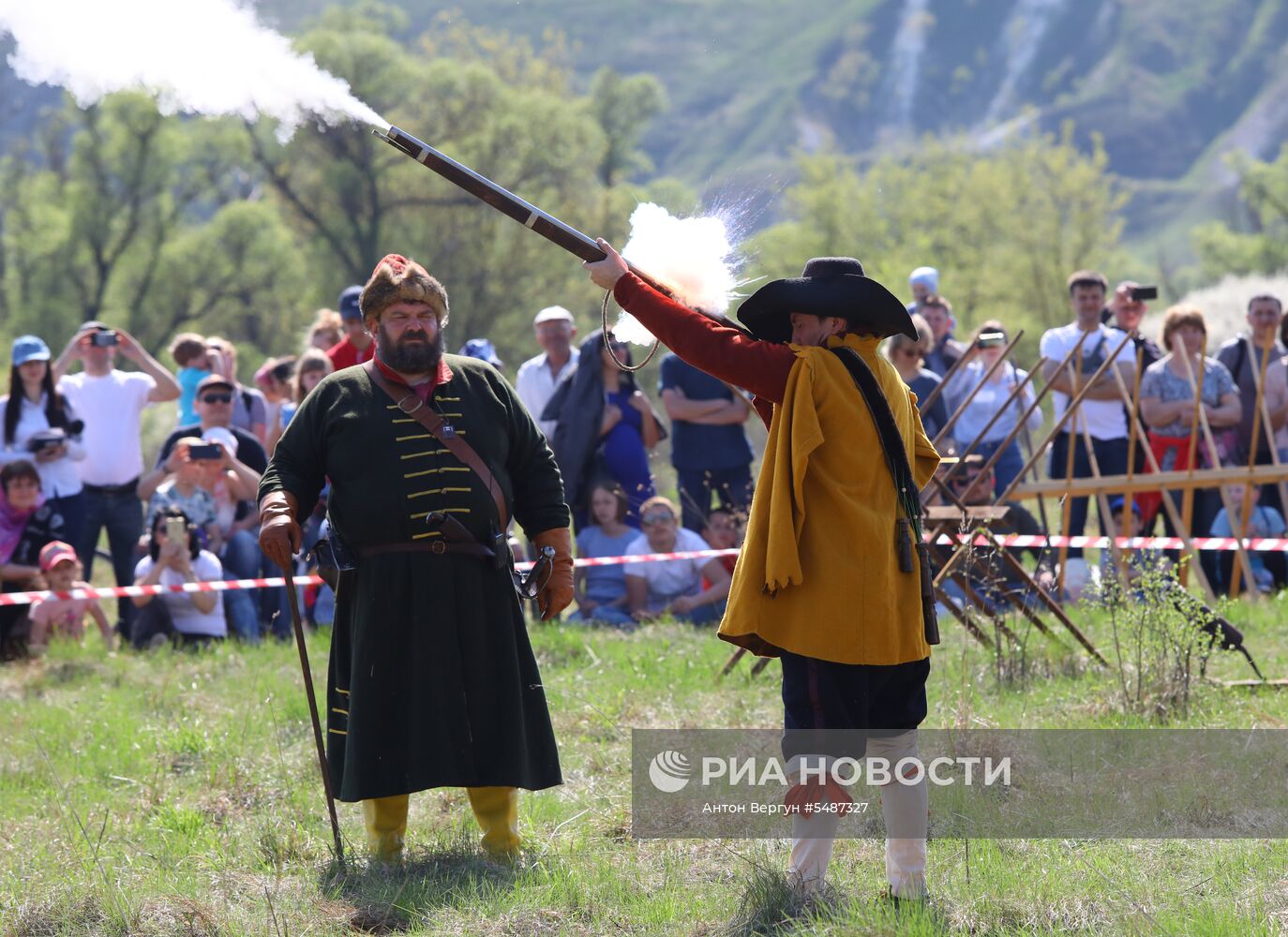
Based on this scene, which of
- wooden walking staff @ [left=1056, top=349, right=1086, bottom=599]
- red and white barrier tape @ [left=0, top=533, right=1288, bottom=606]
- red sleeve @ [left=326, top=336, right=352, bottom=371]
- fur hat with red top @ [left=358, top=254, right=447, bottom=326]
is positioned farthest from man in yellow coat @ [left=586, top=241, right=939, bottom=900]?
red sleeve @ [left=326, top=336, right=352, bottom=371]

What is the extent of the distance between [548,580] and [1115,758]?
2252 millimetres

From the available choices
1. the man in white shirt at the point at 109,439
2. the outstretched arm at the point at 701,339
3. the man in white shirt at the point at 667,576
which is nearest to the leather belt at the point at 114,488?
the man in white shirt at the point at 109,439

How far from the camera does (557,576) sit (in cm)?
550

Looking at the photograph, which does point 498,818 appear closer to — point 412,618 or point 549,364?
point 412,618

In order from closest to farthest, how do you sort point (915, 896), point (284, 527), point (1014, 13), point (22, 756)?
point (915, 896) → point (284, 527) → point (22, 756) → point (1014, 13)

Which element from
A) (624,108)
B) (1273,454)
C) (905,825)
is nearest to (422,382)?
(905,825)

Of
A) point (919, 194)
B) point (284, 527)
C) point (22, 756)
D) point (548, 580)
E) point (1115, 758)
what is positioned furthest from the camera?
point (919, 194)

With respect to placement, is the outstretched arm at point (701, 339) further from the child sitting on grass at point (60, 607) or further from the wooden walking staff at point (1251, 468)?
the child sitting on grass at point (60, 607)

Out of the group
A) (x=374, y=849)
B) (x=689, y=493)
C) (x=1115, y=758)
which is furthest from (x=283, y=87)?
(x=689, y=493)

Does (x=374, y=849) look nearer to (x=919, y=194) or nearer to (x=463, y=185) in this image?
(x=463, y=185)

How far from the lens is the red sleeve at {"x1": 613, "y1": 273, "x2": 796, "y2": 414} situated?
4508 mm

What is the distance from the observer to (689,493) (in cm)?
1056

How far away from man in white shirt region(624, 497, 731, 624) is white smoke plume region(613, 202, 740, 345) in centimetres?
471

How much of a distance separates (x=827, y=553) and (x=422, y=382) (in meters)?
1.71
